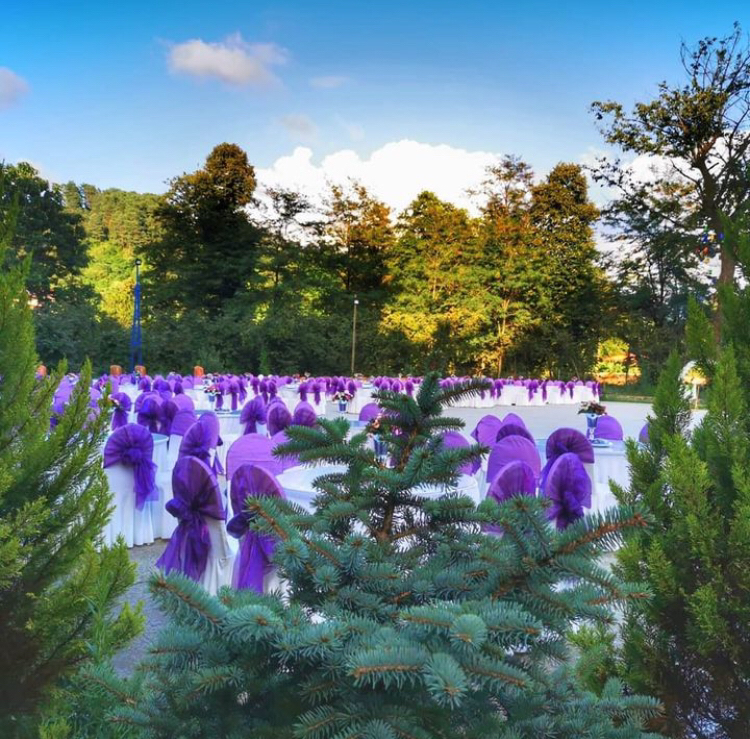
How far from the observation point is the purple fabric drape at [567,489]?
5734 millimetres

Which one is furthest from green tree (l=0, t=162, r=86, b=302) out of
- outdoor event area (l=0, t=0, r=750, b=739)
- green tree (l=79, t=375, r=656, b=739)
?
green tree (l=79, t=375, r=656, b=739)

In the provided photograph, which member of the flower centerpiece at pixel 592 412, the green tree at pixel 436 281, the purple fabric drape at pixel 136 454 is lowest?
the purple fabric drape at pixel 136 454

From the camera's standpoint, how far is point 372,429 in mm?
1637

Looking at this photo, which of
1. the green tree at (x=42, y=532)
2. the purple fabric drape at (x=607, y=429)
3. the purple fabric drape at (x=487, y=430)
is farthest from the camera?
the purple fabric drape at (x=607, y=429)

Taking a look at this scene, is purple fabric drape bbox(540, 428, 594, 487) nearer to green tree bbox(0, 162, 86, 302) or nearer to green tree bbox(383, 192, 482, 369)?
green tree bbox(0, 162, 86, 302)

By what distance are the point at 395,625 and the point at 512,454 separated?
5.54 metres

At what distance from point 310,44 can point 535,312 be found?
2290 cm

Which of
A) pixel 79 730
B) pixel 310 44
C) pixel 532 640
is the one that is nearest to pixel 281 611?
pixel 532 640

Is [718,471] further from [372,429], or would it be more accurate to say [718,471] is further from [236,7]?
[236,7]

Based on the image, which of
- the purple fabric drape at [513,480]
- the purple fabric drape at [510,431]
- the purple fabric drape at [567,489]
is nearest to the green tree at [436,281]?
the purple fabric drape at [510,431]

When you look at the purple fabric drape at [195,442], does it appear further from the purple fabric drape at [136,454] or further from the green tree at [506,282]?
the green tree at [506,282]

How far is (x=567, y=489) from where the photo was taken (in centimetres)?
580

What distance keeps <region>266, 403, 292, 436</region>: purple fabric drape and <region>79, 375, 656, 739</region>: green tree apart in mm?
8214

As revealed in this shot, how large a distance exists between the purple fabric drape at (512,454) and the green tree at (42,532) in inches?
194
